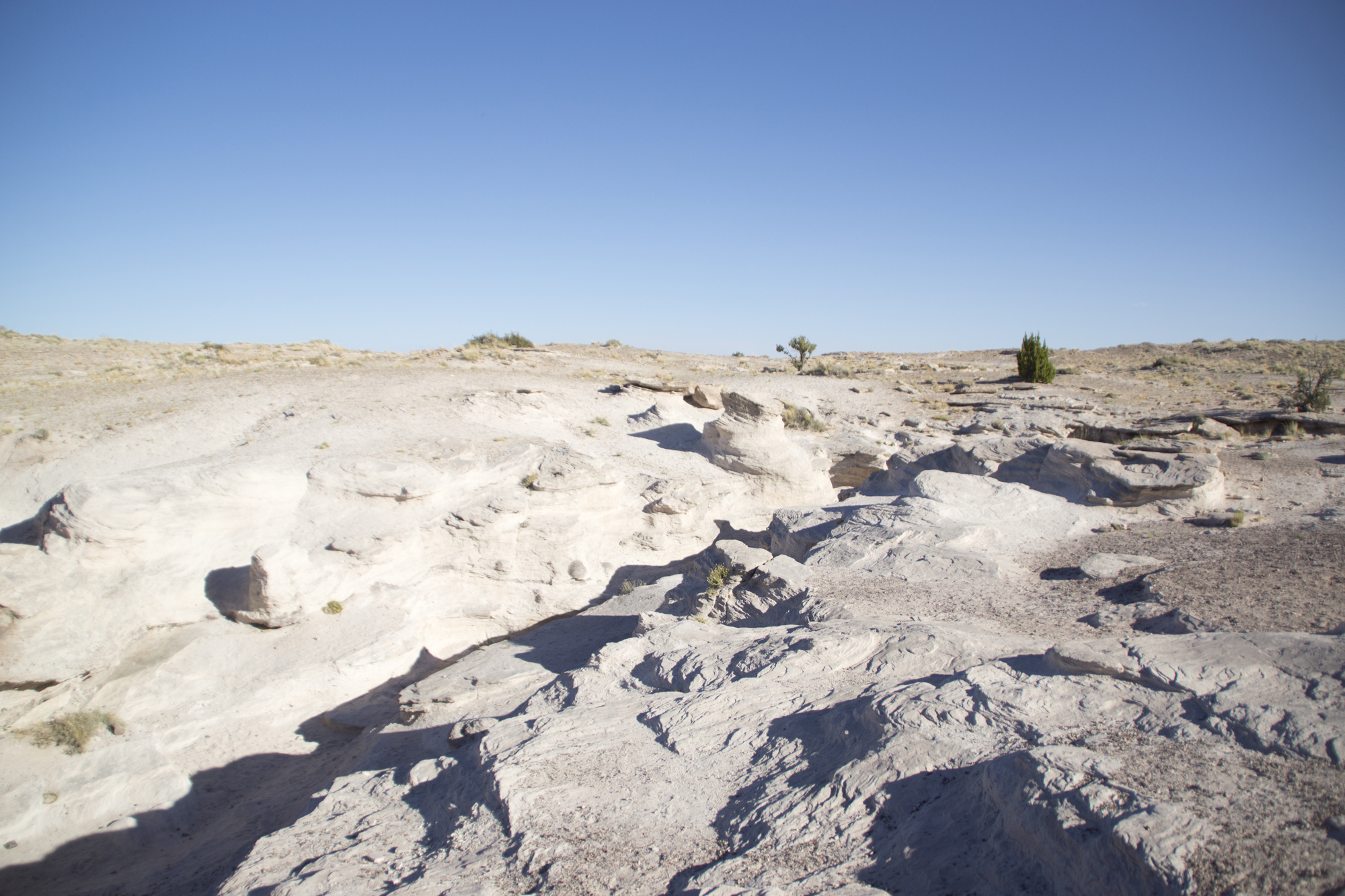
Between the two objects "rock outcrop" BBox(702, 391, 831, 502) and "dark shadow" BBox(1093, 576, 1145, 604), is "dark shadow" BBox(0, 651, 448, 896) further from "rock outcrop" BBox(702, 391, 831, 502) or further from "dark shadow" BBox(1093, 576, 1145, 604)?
"rock outcrop" BBox(702, 391, 831, 502)

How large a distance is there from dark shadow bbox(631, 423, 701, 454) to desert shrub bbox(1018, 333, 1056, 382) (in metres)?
19.8

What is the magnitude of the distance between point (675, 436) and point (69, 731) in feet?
45.5

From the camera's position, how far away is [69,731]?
9516 millimetres

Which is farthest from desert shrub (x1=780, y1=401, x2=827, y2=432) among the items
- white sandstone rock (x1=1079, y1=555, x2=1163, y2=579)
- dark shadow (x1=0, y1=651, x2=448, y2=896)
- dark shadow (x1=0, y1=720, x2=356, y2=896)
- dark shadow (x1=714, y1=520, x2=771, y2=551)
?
dark shadow (x1=0, y1=720, x2=356, y2=896)

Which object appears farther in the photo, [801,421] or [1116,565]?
[801,421]

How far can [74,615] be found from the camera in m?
10.6

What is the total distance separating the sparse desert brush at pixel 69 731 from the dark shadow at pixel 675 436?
41.7ft

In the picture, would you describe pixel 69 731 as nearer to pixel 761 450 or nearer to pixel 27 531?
pixel 27 531

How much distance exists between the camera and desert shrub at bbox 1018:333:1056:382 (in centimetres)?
2988

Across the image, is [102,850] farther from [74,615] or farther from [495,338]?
[495,338]

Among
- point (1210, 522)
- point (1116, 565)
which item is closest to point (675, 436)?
point (1116, 565)

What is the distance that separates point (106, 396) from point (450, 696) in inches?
635

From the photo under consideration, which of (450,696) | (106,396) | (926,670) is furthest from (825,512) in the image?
(106,396)

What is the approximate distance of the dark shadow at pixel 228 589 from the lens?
11516 millimetres
